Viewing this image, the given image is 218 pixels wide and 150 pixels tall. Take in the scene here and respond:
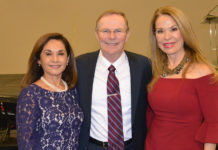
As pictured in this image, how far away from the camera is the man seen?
6.49ft

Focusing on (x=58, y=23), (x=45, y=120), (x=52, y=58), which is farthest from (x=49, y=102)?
(x=58, y=23)

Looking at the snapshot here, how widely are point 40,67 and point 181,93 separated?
1.13 meters

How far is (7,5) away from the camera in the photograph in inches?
247

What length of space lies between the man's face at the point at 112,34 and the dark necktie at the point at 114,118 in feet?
0.86

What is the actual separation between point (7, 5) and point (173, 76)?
562cm

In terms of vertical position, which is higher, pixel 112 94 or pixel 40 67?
pixel 40 67

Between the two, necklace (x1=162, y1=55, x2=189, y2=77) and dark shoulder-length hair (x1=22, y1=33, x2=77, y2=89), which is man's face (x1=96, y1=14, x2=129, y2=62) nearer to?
dark shoulder-length hair (x1=22, y1=33, x2=77, y2=89)

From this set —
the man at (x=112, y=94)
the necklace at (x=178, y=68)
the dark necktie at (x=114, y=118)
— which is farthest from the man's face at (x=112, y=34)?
the necklace at (x=178, y=68)

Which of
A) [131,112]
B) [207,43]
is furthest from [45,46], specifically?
[207,43]

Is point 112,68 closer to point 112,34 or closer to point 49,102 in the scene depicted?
point 112,34

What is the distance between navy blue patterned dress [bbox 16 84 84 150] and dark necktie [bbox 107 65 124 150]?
26 cm

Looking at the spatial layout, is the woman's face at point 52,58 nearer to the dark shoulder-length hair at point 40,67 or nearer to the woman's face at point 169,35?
the dark shoulder-length hair at point 40,67

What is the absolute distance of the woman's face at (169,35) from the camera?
1.81 metres

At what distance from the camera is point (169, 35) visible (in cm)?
181
